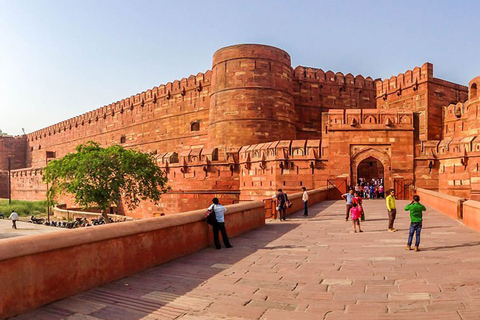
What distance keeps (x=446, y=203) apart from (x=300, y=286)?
27.6 ft

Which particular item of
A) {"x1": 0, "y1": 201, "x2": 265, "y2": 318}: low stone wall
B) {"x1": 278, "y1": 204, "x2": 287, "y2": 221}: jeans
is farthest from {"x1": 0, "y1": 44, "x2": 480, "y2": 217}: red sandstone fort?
{"x1": 0, "y1": 201, "x2": 265, "y2": 318}: low stone wall

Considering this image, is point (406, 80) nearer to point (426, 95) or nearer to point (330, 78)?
point (426, 95)

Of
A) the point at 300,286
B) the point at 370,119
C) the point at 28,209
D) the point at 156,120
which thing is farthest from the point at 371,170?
the point at 28,209

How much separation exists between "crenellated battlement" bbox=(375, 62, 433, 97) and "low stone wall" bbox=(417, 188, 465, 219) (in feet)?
37.6

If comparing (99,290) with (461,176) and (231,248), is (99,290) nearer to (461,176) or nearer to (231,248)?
(231,248)

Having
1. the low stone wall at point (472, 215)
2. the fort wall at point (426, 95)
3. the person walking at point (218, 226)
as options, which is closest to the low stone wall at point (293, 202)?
the low stone wall at point (472, 215)

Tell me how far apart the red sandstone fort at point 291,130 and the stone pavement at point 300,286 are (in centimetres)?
1186

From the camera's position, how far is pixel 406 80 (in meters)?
25.2

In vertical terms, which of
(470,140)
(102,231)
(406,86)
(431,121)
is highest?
(406,86)

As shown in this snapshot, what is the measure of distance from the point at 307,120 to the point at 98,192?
1477cm

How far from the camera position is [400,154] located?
1828 centimetres

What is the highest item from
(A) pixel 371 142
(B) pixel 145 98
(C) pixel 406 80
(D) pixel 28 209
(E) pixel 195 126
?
(B) pixel 145 98

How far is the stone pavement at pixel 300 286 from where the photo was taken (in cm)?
337

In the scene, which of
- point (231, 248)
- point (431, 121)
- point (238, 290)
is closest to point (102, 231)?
point (238, 290)
